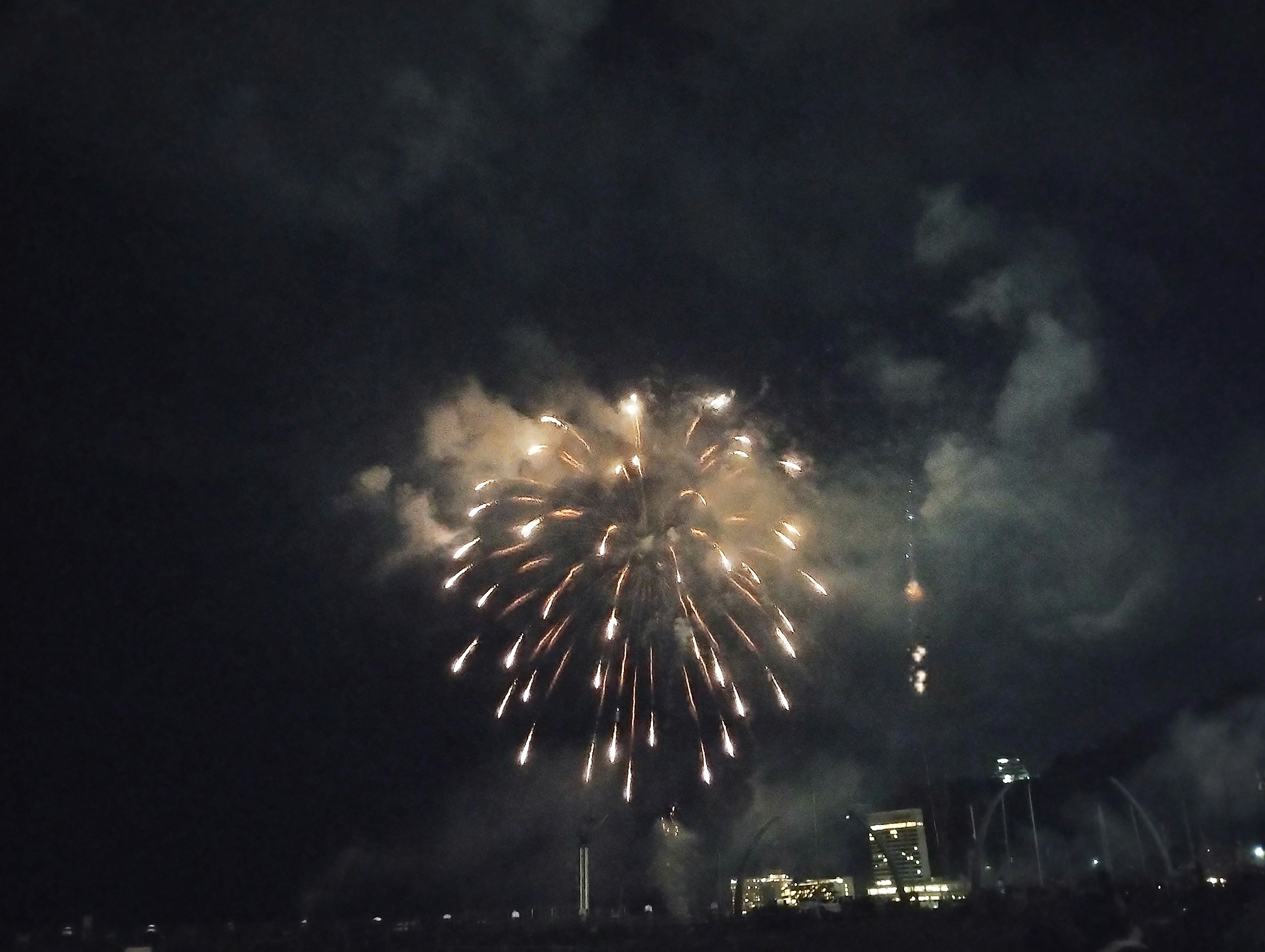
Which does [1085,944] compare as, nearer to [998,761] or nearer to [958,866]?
[998,761]

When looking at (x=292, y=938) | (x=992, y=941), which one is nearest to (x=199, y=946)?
(x=292, y=938)

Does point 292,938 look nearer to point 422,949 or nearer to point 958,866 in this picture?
point 422,949

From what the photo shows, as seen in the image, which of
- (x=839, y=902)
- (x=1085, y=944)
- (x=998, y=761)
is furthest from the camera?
(x=998, y=761)

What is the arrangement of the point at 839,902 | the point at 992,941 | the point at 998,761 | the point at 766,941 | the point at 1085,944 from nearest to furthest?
the point at 1085,944 → the point at 992,941 → the point at 766,941 → the point at 839,902 → the point at 998,761

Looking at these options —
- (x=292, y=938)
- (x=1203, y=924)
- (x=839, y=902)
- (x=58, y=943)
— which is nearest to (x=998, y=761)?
(x=839, y=902)

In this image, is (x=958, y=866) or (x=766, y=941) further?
(x=958, y=866)

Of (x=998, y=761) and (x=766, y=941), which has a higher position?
(x=998, y=761)
